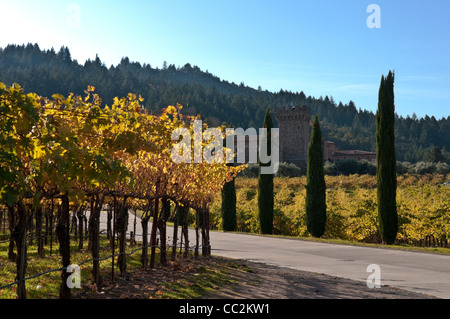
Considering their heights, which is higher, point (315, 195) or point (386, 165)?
point (386, 165)

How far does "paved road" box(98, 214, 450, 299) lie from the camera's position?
37.8 feet

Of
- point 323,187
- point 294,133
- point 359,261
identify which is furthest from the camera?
point 294,133

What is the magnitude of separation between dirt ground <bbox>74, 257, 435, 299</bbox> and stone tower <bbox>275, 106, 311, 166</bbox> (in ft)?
246

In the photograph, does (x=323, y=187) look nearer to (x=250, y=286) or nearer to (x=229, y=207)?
(x=229, y=207)

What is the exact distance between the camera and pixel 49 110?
6.39 m

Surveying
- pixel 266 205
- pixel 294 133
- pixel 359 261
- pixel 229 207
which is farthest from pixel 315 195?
pixel 294 133

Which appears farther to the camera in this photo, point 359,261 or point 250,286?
point 359,261

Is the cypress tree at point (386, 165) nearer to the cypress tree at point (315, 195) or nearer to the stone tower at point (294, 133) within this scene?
the cypress tree at point (315, 195)

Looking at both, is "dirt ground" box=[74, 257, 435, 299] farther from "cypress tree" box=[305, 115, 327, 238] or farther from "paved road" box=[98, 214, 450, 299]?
"cypress tree" box=[305, 115, 327, 238]

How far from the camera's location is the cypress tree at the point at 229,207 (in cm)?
3388

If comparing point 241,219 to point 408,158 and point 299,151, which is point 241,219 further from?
point 408,158

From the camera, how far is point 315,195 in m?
29.0

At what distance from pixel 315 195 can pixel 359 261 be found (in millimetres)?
13251

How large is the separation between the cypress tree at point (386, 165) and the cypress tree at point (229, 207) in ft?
41.9
